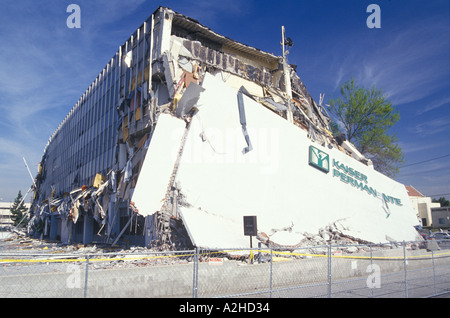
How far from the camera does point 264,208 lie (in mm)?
15898

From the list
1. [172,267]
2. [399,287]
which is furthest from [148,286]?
[399,287]

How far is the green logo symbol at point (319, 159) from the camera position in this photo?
63.3 ft

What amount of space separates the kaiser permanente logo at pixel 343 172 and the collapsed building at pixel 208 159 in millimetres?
78

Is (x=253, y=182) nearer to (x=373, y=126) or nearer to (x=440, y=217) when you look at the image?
(x=373, y=126)

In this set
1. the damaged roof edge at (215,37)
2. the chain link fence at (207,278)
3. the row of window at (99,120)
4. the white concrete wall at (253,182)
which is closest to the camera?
the chain link fence at (207,278)

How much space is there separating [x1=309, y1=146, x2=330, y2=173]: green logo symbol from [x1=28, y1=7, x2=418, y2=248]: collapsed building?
0.07m

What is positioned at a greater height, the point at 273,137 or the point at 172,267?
the point at 273,137

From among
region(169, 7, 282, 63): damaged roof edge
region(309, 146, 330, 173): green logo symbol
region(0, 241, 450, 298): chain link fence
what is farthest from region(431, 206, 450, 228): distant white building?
region(0, 241, 450, 298): chain link fence

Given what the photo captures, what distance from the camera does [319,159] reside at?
19.8 m

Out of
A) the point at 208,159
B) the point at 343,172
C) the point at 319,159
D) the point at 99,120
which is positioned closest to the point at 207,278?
the point at 208,159

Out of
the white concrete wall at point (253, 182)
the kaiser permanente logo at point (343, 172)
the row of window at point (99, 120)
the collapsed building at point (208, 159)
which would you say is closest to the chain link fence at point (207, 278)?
the white concrete wall at point (253, 182)

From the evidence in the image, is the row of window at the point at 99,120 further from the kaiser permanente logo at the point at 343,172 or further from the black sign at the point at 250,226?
the black sign at the point at 250,226

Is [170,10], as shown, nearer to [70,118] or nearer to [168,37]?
[168,37]

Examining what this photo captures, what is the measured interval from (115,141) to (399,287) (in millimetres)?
18357
